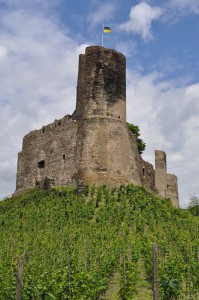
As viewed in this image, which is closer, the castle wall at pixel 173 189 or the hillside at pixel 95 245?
the hillside at pixel 95 245

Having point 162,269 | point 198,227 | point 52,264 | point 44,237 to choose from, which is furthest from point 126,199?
point 162,269

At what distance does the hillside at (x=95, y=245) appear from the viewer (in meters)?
11.4

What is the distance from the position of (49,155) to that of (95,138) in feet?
14.4

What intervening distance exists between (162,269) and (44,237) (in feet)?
24.8

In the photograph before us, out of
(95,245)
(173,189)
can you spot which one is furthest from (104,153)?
(95,245)

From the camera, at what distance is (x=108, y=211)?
2278cm

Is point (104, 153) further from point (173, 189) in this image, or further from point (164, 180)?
point (173, 189)

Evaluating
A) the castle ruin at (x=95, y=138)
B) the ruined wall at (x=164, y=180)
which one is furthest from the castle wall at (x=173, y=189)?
the castle ruin at (x=95, y=138)

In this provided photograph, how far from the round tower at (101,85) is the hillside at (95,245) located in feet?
17.8

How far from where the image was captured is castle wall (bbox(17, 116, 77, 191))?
29.6 metres

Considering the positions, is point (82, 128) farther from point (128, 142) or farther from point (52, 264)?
point (52, 264)

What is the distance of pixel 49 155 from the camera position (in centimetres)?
3152

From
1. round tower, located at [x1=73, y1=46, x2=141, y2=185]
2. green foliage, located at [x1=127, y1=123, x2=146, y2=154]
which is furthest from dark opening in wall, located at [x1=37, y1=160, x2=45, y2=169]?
green foliage, located at [x1=127, y1=123, x2=146, y2=154]

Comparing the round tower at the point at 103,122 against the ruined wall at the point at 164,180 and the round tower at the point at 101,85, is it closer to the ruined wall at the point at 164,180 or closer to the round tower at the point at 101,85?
the round tower at the point at 101,85
